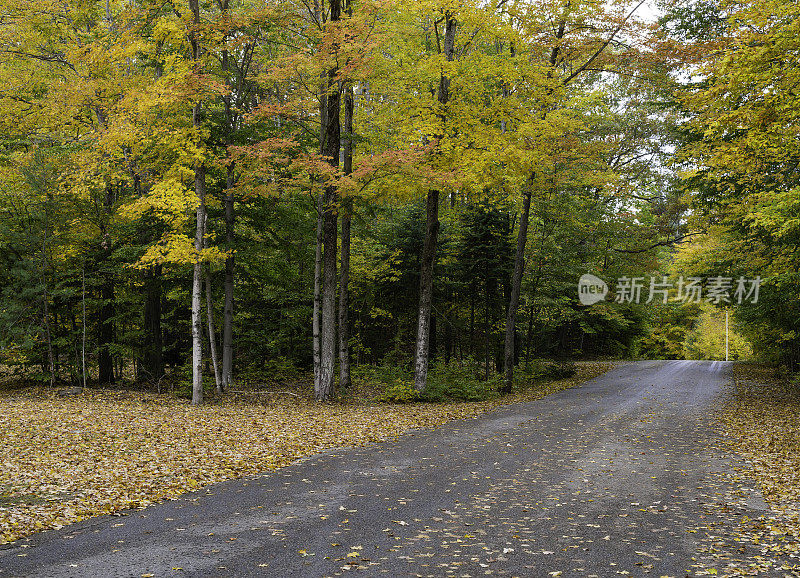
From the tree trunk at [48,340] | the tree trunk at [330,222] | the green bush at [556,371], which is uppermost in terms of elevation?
the tree trunk at [330,222]

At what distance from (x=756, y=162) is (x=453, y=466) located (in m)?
8.98

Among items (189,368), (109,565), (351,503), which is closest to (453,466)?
(351,503)

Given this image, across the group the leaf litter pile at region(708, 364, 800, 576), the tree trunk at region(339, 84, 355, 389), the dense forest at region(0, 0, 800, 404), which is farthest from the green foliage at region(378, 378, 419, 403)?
the leaf litter pile at region(708, 364, 800, 576)

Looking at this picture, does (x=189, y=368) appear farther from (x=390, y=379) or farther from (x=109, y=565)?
(x=109, y=565)

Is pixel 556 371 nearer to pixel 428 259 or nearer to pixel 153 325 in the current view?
pixel 428 259

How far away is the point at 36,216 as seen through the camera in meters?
15.4

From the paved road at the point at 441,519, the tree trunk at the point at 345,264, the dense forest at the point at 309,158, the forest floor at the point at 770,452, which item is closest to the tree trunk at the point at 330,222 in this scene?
the dense forest at the point at 309,158

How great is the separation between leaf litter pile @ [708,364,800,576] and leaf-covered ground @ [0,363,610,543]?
6099mm

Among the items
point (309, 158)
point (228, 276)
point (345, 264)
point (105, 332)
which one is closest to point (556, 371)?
point (345, 264)

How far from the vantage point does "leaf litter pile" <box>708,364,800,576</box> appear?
5.43m

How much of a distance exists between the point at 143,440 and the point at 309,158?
760 centimetres

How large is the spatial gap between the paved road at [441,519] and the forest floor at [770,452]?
0.31 m

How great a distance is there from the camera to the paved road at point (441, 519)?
16.6ft

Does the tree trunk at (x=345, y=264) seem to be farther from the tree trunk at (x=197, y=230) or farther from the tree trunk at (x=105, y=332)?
the tree trunk at (x=105, y=332)
